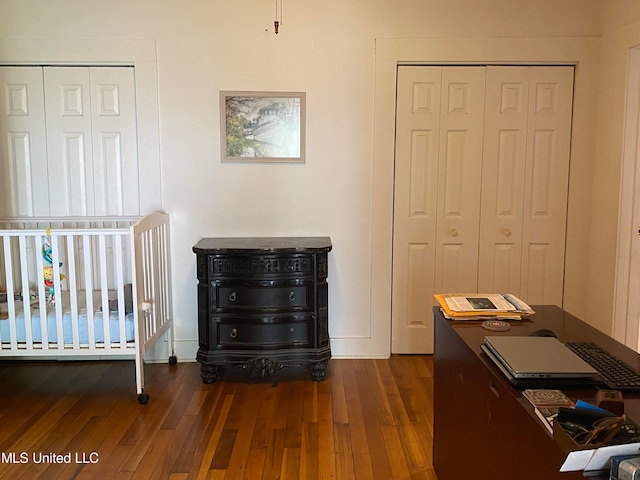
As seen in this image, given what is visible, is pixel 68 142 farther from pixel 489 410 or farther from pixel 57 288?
pixel 489 410

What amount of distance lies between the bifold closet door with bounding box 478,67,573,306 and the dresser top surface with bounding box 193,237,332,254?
3.93 ft

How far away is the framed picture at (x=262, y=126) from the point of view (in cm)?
324

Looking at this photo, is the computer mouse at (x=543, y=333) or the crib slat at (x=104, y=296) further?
the crib slat at (x=104, y=296)

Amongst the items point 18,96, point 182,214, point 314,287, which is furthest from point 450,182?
point 18,96

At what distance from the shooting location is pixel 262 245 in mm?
3010

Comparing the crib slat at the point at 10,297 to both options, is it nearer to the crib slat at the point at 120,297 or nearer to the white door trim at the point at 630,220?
the crib slat at the point at 120,297

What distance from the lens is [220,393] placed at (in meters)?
2.91

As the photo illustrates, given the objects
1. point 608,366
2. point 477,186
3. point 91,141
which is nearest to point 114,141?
point 91,141

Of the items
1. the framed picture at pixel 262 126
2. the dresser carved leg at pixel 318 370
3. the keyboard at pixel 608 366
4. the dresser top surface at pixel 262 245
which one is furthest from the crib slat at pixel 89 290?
the keyboard at pixel 608 366

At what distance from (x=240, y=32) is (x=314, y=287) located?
1.72 meters

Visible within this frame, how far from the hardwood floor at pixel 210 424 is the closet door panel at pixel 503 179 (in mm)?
854

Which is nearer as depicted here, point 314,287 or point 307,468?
point 307,468

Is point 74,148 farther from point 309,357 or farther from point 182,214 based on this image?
point 309,357

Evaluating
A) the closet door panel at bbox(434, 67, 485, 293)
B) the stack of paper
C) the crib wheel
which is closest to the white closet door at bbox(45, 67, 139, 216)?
the crib wheel
